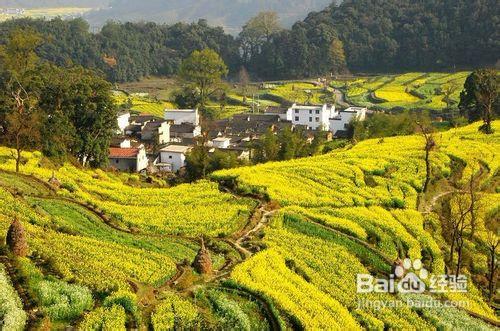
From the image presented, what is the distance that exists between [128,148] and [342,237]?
36179 mm

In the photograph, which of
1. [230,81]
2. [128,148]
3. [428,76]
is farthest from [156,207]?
[230,81]

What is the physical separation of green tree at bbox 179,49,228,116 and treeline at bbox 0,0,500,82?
4017 cm

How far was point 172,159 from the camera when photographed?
66000 mm

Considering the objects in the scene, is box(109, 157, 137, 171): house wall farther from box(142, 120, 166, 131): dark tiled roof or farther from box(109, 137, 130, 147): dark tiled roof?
box(142, 120, 166, 131): dark tiled roof

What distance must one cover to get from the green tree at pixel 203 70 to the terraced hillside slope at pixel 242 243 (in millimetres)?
61300

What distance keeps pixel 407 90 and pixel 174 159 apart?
209 feet

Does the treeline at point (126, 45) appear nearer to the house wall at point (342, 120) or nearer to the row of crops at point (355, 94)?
the row of crops at point (355, 94)

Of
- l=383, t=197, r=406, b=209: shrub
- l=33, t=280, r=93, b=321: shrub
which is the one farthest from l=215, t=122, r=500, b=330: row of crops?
l=33, t=280, r=93, b=321: shrub

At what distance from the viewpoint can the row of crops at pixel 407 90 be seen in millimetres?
102312

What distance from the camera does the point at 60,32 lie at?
146 meters

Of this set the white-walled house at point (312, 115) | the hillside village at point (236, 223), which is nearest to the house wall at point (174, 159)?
the hillside village at point (236, 223)

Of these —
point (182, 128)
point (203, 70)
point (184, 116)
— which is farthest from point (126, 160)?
point (203, 70)

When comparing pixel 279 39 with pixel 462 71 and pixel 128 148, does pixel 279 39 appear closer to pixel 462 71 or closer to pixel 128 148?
pixel 462 71

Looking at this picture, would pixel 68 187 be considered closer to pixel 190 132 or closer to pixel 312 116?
pixel 190 132
